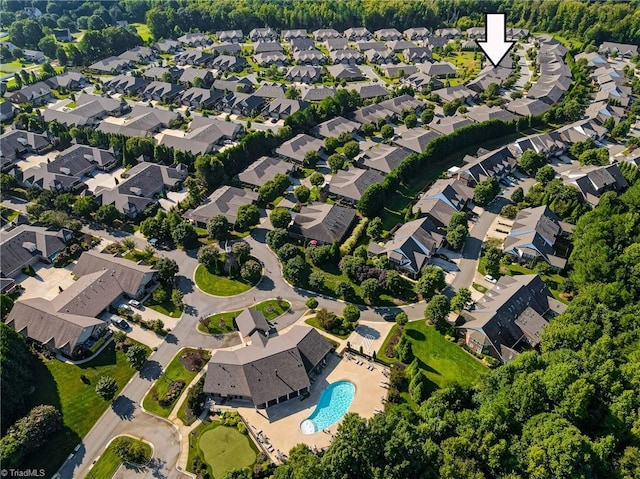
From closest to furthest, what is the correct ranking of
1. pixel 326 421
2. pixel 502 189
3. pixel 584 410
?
pixel 584 410 < pixel 326 421 < pixel 502 189

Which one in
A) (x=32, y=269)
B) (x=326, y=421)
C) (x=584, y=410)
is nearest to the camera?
(x=584, y=410)

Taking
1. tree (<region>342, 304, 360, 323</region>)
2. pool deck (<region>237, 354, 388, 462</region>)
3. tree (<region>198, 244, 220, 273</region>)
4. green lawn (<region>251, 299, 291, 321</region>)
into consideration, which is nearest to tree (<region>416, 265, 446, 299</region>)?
tree (<region>342, 304, 360, 323</region>)

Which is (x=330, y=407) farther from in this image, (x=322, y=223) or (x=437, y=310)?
(x=322, y=223)

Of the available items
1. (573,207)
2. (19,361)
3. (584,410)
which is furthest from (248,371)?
(573,207)

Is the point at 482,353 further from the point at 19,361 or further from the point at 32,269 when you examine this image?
the point at 32,269

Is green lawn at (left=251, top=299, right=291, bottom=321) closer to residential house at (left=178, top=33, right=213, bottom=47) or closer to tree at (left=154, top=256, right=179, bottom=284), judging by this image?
tree at (left=154, top=256, right=179, bottom=284)

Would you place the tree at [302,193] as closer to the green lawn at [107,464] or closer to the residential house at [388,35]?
the green lawn at [107,464]
